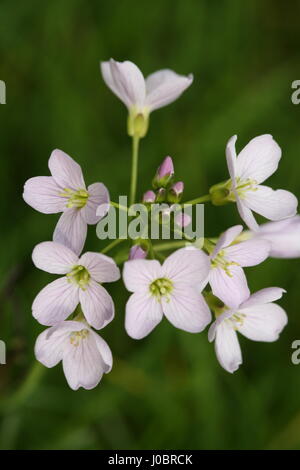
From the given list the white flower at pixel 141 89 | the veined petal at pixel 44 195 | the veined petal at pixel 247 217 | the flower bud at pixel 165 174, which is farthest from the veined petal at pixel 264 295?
the white flower at pixel 141 89

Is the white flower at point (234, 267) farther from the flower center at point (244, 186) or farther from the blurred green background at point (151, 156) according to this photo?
the blurred green background at point (151, 156)

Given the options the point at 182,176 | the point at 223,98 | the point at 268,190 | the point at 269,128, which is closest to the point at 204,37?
the point at 223,98

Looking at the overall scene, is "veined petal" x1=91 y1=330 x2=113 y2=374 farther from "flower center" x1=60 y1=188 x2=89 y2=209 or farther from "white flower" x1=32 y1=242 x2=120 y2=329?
"flower center" x1=60 y1=188 x2=89 y2=209

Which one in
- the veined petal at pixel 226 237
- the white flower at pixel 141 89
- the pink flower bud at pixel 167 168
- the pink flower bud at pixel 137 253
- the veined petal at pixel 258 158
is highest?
the white flower at pixel 141 89

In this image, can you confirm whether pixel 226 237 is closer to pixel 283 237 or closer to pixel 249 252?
pixel 249 252

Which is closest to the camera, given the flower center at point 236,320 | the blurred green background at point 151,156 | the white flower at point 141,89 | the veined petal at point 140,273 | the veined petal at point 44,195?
the veined petal at point 140,273

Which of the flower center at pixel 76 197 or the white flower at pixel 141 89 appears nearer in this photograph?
the flower center at pixel 76 197

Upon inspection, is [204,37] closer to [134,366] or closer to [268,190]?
[268,190]
